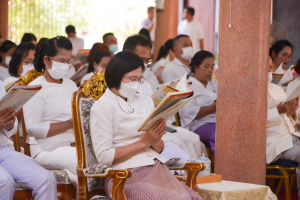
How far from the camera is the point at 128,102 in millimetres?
2852

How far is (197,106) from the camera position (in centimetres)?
477

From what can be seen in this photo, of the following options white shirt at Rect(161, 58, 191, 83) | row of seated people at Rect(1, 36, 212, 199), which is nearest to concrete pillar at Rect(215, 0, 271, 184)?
row of seated people at Rect(1, 36, 212, 199)

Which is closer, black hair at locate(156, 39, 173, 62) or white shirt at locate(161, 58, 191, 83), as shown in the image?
white shirt at locate(161, 58, 191, 83)

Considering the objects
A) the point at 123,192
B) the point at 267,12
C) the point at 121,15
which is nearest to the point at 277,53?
the point at 267,12

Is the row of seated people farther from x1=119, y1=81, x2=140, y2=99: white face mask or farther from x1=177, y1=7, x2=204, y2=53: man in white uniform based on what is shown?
x1=177, y1=7, x2=204, y2=53: man in white uniform

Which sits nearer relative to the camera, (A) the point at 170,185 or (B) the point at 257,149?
(A) the point at 170,185

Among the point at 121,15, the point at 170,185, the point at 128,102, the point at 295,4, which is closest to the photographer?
the point at 170,185

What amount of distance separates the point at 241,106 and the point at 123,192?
1513mm

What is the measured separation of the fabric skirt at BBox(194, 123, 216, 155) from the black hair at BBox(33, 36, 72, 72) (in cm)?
189

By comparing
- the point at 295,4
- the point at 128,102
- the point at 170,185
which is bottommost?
the point at 170,185

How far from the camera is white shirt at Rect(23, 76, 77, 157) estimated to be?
317cm

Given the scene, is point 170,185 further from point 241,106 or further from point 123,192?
point 241,106

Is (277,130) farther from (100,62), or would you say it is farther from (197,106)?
(100,62)

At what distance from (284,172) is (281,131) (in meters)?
0.47
